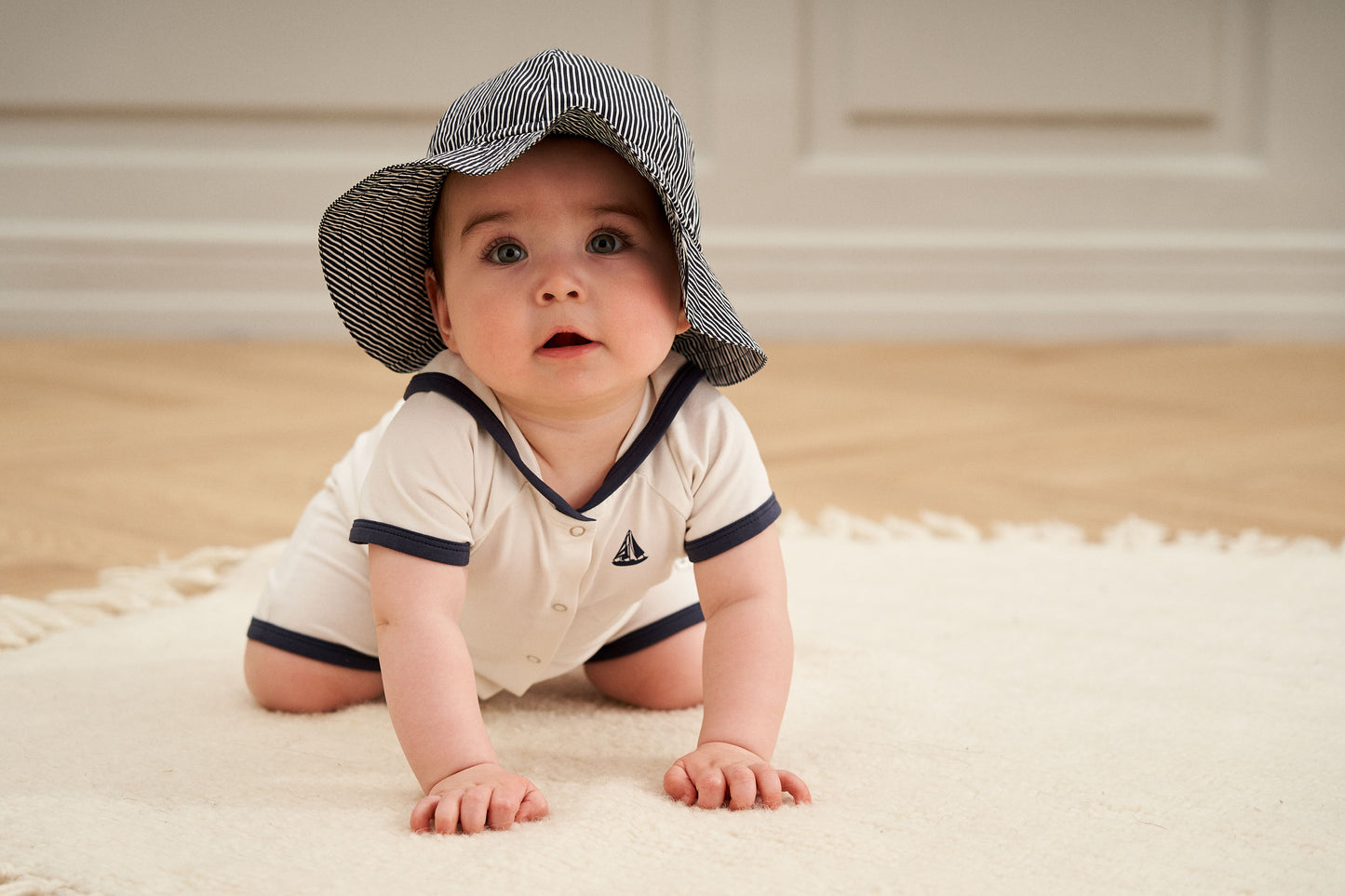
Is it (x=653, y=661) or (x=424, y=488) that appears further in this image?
(x=653, y=661)

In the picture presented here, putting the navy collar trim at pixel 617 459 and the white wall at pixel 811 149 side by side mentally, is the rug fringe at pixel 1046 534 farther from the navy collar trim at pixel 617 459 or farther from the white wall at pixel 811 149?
the white wall at pixel 811 149

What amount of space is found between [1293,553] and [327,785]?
0.74 m

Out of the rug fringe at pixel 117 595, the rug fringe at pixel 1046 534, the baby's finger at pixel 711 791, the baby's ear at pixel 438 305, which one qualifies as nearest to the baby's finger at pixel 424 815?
the baby's finger at pixel 711 791

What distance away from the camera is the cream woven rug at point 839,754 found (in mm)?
480

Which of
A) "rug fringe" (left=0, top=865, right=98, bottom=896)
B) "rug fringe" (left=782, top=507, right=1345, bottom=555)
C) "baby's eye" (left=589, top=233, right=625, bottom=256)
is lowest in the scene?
"rug fringe" (left=0, top=865, right=98, bottom=896)

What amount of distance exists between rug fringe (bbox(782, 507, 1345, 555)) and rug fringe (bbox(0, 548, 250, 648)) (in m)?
0.44

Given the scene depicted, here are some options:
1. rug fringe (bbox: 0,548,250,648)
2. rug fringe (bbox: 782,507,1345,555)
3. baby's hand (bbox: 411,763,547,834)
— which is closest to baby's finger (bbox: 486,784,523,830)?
baby's hand (bbox: 411,763,547,834)

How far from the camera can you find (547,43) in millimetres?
2141

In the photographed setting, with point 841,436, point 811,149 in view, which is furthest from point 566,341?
point 811,149

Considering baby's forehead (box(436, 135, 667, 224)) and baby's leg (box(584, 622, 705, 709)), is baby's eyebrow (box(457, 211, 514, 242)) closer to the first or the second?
baby's forehead (box(436, 135, 667, 224))

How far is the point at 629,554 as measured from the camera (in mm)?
645

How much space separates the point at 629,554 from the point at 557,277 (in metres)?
0.15

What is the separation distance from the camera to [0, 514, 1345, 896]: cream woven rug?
→ 0.48m

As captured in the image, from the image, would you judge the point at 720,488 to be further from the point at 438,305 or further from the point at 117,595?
the point at 117,595
